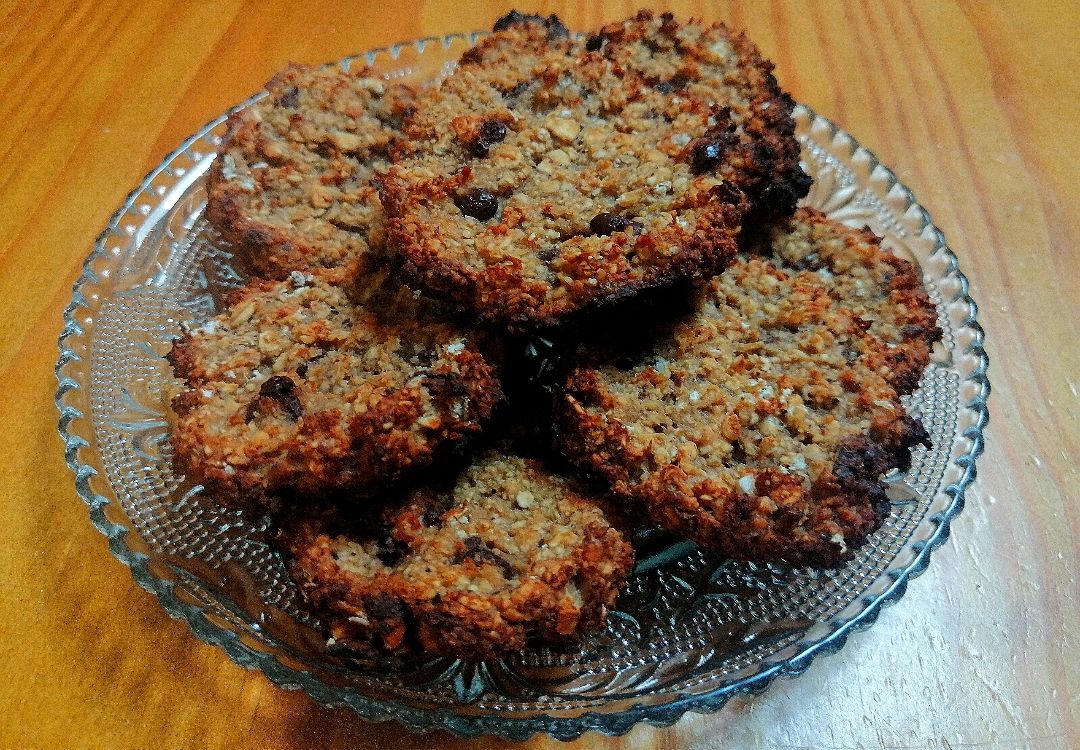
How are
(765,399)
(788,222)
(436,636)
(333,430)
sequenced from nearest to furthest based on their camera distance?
1. (436,636)
2. (333,430)
3. (765,399)
4. (788,222)

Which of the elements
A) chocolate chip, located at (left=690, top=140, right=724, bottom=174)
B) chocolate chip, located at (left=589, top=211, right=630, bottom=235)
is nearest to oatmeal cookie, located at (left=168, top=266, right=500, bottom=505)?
chocolate chip, located at (left=589, top=211, right=630, bottom=235)

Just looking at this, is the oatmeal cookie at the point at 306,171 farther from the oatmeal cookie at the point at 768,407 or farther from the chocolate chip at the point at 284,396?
the oatmeal cookie at the point at 768,407

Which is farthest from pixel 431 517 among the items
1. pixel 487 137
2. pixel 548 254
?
pixel 487 137

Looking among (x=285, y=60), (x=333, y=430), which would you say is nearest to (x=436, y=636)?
(x=333, y=430)

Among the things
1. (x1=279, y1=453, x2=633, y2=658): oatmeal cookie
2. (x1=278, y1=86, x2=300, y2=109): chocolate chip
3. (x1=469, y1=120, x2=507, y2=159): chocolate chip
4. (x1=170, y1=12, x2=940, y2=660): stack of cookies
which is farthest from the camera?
(x1=278, y1=86, x2=300, y2=109): chocolate chip

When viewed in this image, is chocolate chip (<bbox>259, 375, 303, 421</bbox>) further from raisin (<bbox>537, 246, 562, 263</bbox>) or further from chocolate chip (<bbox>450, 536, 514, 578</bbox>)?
raisin (<bbox>537, 246, 562, 263</bbox>)

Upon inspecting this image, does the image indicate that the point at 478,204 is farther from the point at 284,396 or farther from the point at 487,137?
the point at 284,396

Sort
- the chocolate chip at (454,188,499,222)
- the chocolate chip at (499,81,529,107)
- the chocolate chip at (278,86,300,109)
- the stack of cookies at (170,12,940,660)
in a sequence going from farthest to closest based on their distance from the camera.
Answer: the chocolate chip at (278,86,300,109)
the chocolate chip at (499,81,529,107)
the chocolate chip at (454,188,499,222)
the stack of cookies at (170,12,940,660)

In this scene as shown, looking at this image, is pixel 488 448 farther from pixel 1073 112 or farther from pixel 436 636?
pixel 1073 112

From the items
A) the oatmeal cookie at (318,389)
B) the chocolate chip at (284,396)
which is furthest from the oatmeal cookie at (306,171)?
the chocolate chip at (284,396)
